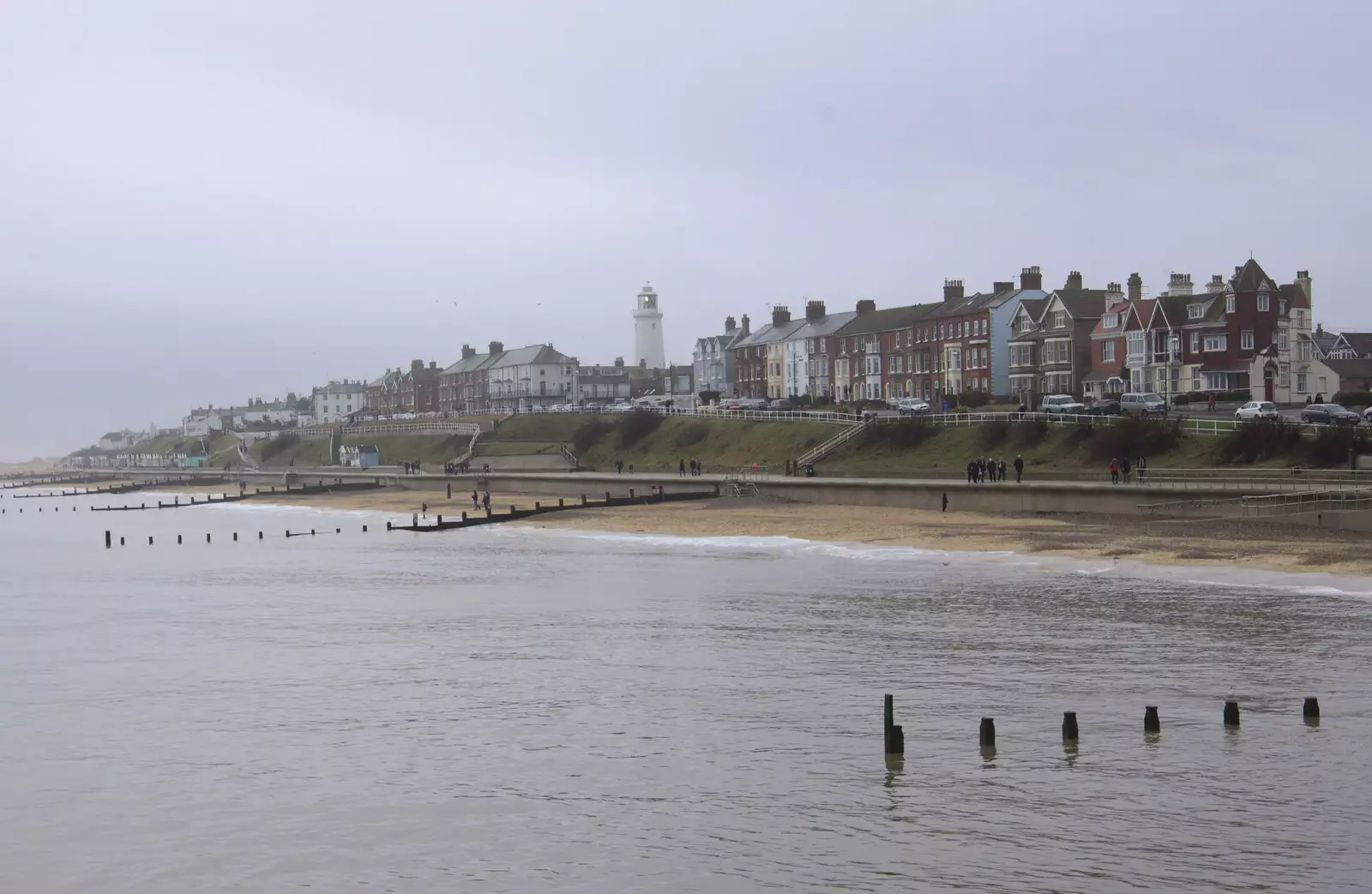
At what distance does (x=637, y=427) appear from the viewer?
111062 millimetres

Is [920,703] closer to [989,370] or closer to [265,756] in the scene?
[265,756]

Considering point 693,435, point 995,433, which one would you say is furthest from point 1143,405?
point 693,435

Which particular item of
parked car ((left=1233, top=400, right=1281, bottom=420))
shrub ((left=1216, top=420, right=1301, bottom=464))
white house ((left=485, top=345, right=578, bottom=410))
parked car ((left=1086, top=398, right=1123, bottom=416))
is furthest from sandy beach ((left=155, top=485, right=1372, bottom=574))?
white house ((left=485, top=345, right=578, bottom=410))

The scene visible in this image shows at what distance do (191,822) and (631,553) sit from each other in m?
33.6

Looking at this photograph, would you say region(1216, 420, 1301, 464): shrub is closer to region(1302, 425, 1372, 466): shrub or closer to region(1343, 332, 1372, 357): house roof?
region(1302, 425, 1372, 466): shrub

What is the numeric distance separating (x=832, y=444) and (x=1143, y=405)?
19.0m

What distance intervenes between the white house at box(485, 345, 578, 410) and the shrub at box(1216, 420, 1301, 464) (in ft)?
377

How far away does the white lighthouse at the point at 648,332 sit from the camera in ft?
608

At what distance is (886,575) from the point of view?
41.4 m

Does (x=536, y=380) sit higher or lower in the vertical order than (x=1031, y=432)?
higher

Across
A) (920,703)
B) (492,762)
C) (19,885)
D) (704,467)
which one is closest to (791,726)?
(920,703)

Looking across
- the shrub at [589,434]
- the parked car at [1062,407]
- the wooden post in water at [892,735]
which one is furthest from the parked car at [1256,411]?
the shrub at [589,434]

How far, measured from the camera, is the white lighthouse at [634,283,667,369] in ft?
608

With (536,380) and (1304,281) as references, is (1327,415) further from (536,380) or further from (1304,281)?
(536,380)
